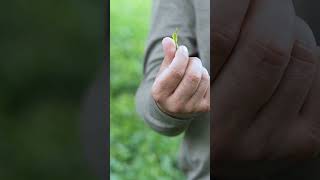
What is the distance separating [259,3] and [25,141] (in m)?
0.48

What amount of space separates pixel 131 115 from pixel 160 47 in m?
0.13

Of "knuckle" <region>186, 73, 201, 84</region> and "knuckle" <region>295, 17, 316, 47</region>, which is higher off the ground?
"knuckle" <region>295, 17, 316, 47</region>

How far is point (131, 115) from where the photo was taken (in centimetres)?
89

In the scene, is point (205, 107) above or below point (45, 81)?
below

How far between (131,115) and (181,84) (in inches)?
4.3

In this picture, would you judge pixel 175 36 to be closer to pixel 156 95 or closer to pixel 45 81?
pixel 156 95

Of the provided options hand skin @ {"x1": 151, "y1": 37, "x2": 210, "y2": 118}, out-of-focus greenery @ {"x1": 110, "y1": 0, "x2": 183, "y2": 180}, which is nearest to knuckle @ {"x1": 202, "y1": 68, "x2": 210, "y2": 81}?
hand skin @ {"x1": 151, "y1": 37, "x2": 210, "y2": 118}

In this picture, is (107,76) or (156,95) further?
(156,95)

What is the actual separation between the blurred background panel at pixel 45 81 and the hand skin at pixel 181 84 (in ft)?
0.54

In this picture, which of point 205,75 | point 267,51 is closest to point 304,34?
point 267,51

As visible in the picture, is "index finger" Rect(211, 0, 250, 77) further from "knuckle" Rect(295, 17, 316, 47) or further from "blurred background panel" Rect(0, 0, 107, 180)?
"blurred background panel" Rect(0, 0, 107, 180)

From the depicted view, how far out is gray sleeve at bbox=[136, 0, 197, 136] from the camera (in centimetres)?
90

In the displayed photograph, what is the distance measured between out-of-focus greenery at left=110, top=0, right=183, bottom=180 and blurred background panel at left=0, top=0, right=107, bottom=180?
0.06m

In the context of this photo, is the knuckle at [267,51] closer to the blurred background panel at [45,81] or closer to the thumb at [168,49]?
the thumb at [168,49]
